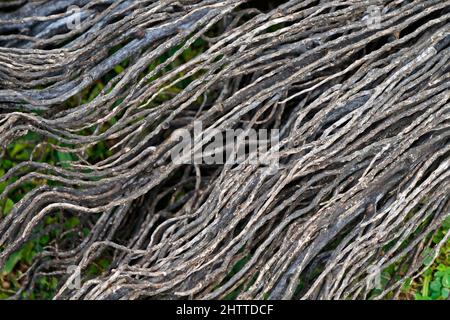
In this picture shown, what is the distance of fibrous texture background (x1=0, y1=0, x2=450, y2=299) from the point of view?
1186mm

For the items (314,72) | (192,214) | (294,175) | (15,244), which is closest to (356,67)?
(314,72)

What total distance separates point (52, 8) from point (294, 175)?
0.60 meters

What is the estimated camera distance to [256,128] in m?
1.29

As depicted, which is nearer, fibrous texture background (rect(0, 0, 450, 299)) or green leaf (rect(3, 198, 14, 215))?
fibrous texture background (rect(0, 0, 450, 299))

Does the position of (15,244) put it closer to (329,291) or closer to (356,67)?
(329,291)

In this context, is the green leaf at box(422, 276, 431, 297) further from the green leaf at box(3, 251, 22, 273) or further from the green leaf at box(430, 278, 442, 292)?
the green leaf at box(3, 251, 22, 273)

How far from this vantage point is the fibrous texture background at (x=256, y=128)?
1.19 meters

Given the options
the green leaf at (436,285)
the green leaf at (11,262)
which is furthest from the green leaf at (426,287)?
the green leaf at (11,262)

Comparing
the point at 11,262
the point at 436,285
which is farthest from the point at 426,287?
the point at 11,262

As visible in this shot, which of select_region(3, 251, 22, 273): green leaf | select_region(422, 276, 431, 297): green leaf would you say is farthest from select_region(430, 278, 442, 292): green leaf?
select_region(3, 251, 22, 273): green leaf

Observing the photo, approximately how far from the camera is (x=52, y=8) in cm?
133

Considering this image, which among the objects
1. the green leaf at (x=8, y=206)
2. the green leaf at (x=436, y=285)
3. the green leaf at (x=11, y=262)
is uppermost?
the green leaf at (x=8, y=206)

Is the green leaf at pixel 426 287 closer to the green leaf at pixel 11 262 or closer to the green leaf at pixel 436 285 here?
the green leaf at pixel 436 285

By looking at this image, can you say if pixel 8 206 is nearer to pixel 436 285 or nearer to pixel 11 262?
pixel 11 262
